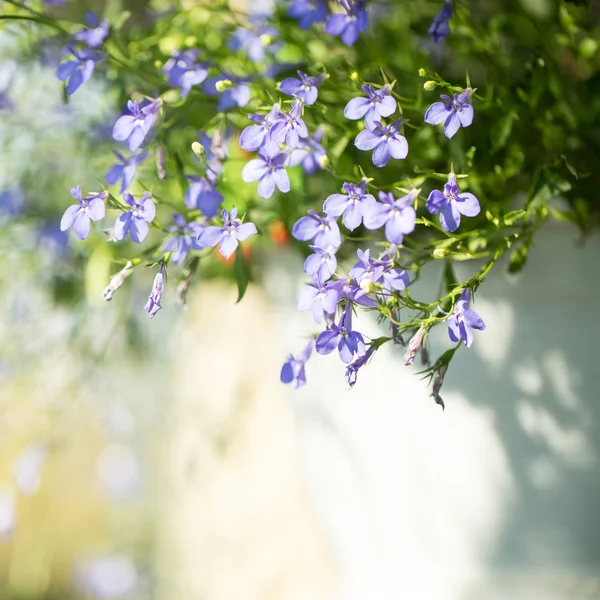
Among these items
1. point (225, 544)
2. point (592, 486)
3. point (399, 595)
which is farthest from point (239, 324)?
point (592, 486)

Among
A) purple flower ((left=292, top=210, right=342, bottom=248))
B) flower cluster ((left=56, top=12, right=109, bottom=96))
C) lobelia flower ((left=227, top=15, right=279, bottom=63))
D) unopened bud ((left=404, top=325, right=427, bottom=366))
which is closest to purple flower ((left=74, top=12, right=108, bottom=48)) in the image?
flower cluster ((left=56, top=12, right=109, bottom=96))

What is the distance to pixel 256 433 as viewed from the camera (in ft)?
4.12

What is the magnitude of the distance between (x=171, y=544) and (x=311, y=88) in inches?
41.9

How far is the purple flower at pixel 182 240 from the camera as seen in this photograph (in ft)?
1.87

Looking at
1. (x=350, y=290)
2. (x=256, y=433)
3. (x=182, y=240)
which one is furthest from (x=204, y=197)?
(x=256, y=433)

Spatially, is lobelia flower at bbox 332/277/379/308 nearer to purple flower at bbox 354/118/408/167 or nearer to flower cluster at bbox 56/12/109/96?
purple flower at bbox 354/118/408/167

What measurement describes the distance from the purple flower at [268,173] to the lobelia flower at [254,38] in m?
0.18

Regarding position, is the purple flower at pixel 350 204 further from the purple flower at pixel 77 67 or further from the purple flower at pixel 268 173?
the purple flower at pixel 77 67

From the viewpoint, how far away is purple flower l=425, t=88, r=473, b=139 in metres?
0.48

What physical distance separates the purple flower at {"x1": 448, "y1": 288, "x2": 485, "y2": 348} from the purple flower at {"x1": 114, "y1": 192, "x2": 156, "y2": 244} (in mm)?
219

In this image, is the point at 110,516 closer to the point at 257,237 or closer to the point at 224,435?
the point at 224,435

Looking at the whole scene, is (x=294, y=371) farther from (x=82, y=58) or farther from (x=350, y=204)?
(x=82, y=58)

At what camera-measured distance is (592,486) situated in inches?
28.5

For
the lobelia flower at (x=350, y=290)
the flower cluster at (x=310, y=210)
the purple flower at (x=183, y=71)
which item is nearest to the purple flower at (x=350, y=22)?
the flower cluster at (x=310, y=210)
